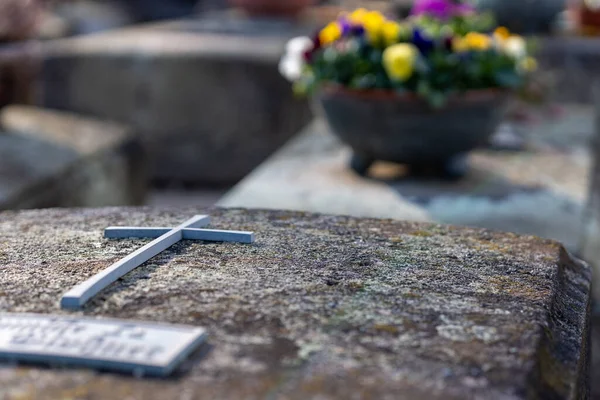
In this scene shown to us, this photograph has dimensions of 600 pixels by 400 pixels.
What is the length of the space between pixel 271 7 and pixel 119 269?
628 centimetres

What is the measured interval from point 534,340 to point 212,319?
0.36 m

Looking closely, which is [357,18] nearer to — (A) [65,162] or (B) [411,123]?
(B) [411,123]

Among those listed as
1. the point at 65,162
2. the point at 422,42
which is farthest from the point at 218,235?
the point at 65,162

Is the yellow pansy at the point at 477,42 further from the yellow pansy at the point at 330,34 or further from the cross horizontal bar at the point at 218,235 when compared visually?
the cross horizontal bar at the point at 218,235

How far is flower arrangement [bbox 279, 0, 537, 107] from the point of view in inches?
Result: 115

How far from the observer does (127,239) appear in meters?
1.36

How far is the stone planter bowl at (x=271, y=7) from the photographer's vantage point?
7.17m

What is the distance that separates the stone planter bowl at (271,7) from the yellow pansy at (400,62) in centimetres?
439

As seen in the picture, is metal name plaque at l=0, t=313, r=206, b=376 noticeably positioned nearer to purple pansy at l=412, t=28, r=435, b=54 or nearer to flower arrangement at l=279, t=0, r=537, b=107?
flower arrangement at l=279, t=0, r=537, b=107

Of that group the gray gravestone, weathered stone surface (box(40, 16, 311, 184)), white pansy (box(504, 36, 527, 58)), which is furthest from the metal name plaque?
weathered stone surface (box(40, 16, 311, 184))

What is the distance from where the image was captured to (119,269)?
1.15 metres

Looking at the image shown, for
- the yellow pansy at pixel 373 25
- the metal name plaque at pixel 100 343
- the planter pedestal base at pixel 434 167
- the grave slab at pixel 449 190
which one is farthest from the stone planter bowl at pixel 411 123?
the metal name plaque at pixel 100 343

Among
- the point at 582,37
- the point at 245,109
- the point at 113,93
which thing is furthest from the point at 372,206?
the point at 582,37

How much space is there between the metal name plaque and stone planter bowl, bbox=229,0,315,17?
21.0 feet
